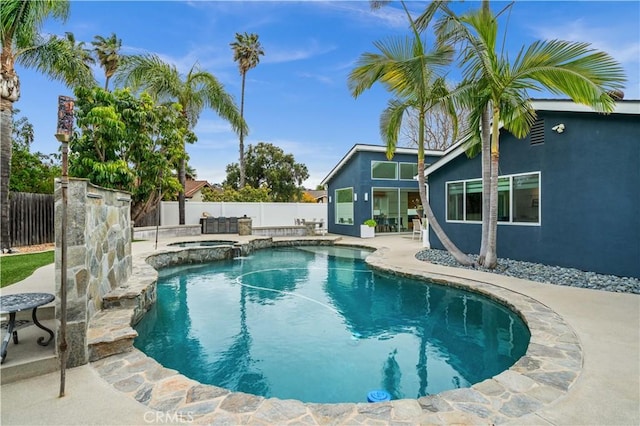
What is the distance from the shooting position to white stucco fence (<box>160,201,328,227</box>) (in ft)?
59.9

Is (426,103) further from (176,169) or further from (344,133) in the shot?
(344,133)

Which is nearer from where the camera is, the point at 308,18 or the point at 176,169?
the point at 308,18

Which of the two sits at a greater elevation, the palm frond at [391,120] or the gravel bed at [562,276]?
the palm frond at [391,120]

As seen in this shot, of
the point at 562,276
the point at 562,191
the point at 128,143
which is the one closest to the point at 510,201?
the point at 562,191

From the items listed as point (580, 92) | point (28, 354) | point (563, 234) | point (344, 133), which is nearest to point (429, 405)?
point (28, 354)

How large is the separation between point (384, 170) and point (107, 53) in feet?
60.4

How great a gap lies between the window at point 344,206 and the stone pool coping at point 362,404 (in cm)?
1343

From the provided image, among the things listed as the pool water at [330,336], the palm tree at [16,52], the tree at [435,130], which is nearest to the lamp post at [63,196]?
the pool water at [330,336]

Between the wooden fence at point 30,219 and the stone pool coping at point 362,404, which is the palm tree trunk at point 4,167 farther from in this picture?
the stone pool coping at point 362,404

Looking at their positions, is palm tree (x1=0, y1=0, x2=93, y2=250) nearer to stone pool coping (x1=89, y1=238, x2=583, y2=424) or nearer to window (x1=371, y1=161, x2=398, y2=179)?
stone pool coping (x1=89, y1=238, x2=583, y2=424)

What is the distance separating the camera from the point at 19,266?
716 cm

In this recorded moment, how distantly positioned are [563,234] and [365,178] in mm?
9375

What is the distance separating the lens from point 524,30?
11.1m

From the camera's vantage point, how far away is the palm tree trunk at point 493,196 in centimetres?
743
